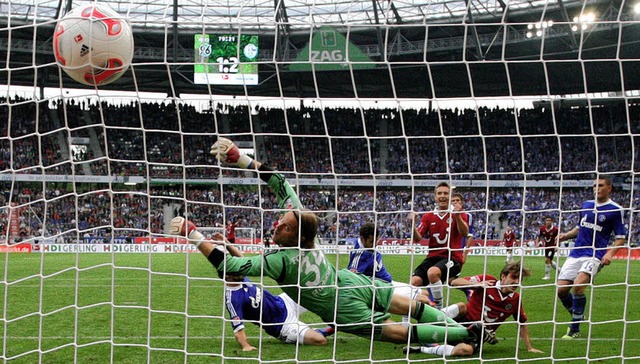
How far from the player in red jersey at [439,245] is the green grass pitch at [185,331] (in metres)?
0.43

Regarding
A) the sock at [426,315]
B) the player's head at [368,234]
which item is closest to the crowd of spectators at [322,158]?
the player's head at [368,234]

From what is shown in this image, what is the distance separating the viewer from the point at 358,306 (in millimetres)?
5402

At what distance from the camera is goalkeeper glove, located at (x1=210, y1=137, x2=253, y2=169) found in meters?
5.08

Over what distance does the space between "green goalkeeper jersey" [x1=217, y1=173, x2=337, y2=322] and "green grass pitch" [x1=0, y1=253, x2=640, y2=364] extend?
9.8 inches

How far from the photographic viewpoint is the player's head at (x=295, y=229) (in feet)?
16.9

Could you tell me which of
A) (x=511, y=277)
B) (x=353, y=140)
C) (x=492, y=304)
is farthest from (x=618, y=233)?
(x=353, y=140)

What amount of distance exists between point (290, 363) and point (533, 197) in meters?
25.9

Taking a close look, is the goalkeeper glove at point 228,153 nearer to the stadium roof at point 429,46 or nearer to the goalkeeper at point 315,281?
the goalkeeper at point 315,281

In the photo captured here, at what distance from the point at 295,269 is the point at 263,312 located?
156cm

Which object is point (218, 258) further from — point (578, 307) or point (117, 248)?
point (117, 248)

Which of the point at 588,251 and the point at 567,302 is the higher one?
the point at 588,251

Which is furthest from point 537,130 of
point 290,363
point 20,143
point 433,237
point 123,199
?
point 290,363

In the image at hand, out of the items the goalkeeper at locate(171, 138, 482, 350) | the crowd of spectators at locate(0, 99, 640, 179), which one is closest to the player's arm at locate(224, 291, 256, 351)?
the goalkeeper at locate(171, 138, 482, 350)

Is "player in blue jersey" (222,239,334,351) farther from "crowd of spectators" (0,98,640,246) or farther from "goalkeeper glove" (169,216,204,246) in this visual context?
"crowd of spectators" (0,98,640,246)
